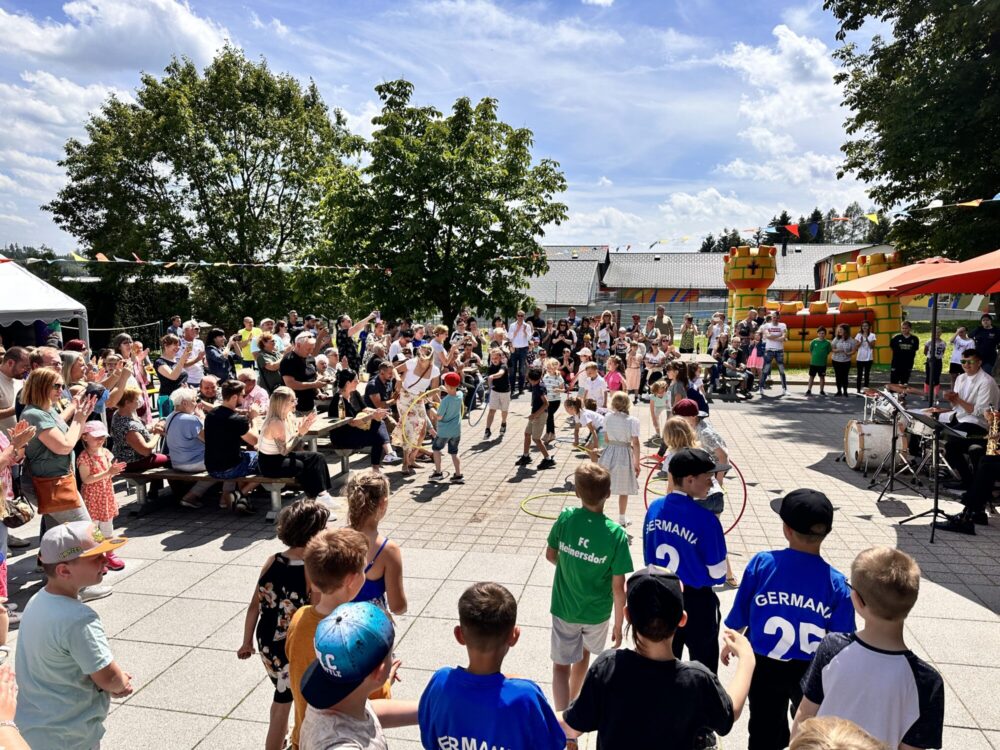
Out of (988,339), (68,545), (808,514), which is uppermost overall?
(988,339)

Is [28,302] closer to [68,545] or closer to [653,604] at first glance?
[68,545]

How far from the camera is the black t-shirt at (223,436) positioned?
7.83 metres

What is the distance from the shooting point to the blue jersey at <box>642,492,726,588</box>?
382 cm

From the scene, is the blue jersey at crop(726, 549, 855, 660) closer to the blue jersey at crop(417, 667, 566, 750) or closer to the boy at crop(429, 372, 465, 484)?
the blue jersey at crop(417, 667, 566, 750)

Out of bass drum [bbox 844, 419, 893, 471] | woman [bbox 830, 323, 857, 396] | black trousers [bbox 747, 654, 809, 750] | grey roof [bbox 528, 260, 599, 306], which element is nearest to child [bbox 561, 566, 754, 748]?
black trousers [bbox 747, 654, 809, 750]

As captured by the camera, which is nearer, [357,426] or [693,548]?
[693,548]

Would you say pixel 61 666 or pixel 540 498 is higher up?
pixel 61 666

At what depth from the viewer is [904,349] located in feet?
57.3

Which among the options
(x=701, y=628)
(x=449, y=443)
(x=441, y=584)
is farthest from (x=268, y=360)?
(x=701, y=628)

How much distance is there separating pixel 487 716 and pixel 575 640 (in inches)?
72.8

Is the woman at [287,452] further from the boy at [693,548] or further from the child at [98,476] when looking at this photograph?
the boy at [693,548]

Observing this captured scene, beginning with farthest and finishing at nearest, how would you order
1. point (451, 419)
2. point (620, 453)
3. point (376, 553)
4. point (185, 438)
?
point (451, 419)
point (185, 438)
point (620, 453)
point (376, 553)

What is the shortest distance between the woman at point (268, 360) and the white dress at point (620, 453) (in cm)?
634

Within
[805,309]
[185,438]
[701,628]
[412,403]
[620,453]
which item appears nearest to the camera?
[701,628]
